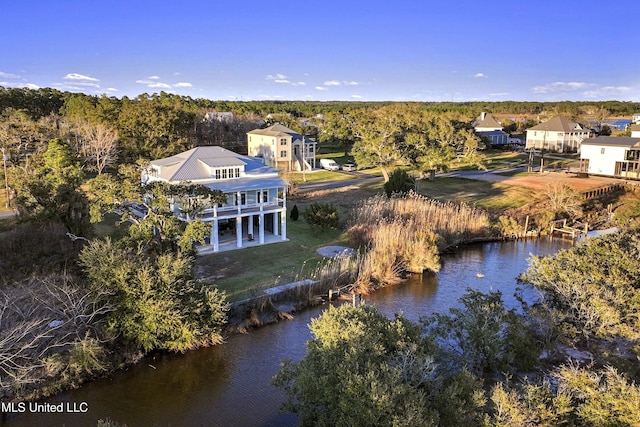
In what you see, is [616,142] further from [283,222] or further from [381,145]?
[283,222]

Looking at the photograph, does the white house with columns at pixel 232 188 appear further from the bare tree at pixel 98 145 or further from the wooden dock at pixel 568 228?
the wooden dock at pixel 568 228

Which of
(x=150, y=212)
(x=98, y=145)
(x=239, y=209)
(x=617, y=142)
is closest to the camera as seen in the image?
(x=150, y=212)

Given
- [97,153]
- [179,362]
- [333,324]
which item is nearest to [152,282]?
[179,362]

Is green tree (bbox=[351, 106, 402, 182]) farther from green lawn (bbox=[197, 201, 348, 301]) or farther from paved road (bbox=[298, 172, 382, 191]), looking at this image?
green lawn (bbox=[197, 201, 348, 301])

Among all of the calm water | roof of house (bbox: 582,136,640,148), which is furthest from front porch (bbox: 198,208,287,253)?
roof of house (bbox: 582,136,640,148)

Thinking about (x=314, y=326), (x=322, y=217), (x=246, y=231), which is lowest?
(x=246, y=231)

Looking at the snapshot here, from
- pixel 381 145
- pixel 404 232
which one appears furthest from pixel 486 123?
pixel 404 232

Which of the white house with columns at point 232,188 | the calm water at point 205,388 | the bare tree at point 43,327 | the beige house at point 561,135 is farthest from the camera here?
the beige house at point 561,135

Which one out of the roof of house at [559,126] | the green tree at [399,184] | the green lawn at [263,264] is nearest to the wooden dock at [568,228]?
the green tree at [399,184]

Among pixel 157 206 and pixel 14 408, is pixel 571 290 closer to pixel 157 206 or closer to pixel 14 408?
pixel 157 206
